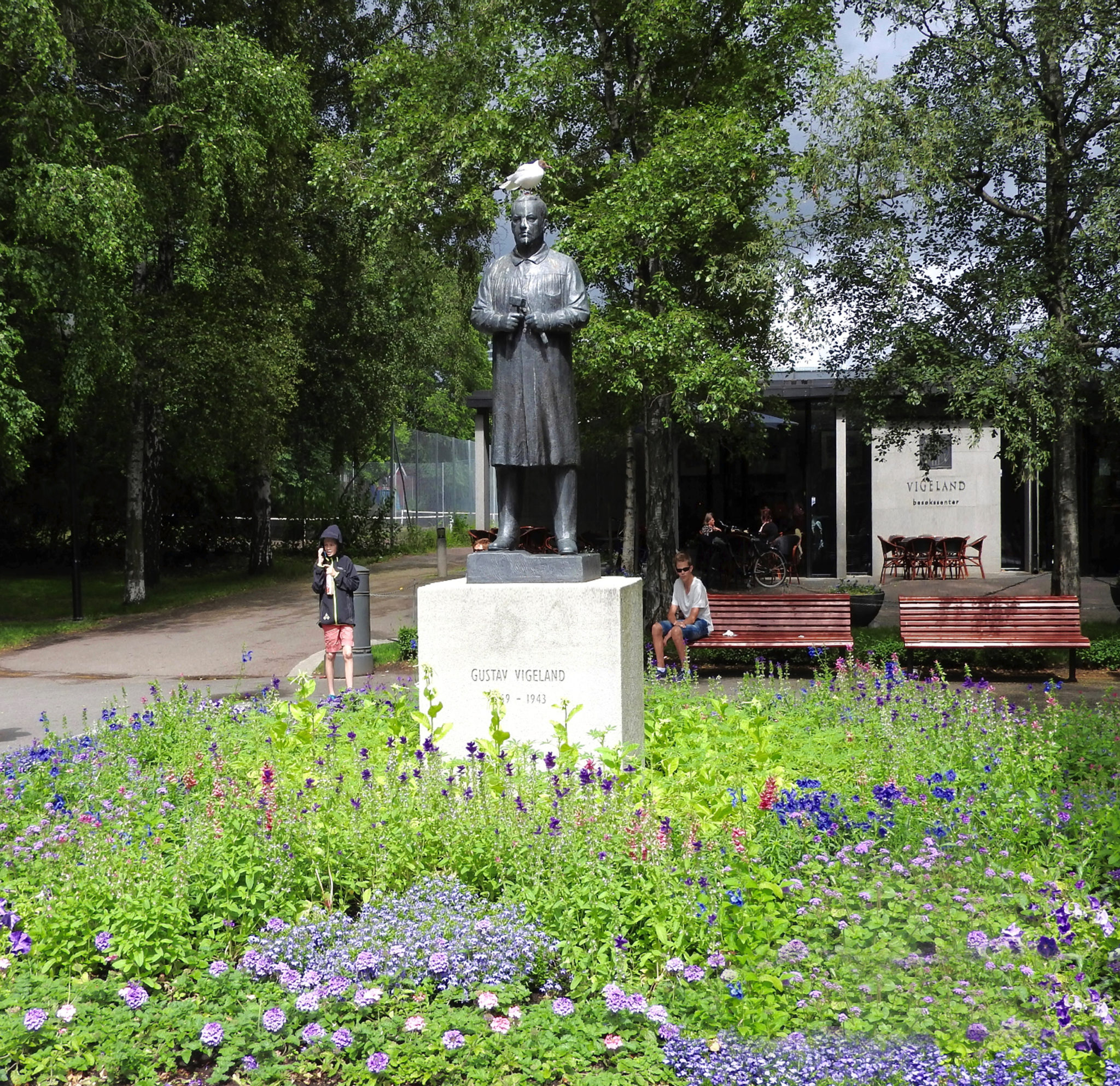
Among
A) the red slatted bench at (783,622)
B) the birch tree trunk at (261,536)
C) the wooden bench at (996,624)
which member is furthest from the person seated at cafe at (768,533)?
the birch tree trunk at (261,536)

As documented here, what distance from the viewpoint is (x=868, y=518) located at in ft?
79.3

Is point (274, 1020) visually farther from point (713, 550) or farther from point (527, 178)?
point (713, 550)

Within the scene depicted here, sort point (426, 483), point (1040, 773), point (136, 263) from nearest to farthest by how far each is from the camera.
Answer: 1. point (1040, 773)
2. point (136, 263)
3. point (426, 483)

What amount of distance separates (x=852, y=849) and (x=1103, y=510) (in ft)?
76.0

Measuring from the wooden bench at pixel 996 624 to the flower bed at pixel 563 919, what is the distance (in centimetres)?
552

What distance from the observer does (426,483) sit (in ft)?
128

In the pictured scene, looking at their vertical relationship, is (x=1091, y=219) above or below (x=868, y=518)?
above

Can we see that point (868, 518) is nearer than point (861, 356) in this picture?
No

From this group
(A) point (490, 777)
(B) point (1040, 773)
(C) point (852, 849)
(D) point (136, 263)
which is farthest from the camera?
(D) point (136, 263)

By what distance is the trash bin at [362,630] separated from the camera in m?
11.5

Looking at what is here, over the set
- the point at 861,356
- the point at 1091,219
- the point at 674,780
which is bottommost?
the point at 674,780

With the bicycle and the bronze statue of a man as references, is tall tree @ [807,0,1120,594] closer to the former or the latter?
the bronze statue of a man

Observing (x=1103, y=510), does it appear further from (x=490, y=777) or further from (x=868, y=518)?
(x=490, y=777)

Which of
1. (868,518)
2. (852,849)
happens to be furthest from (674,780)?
(868,518)
